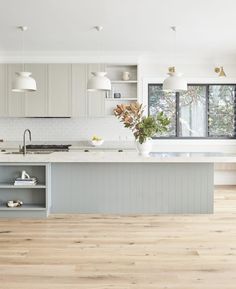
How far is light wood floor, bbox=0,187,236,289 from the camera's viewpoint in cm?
310

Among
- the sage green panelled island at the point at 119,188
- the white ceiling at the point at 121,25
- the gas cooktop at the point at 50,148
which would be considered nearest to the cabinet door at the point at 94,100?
the white ceiling at the point at 121,25

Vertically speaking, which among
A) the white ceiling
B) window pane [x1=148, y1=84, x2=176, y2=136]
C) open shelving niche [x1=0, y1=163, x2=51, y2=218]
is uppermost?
the white ceiling

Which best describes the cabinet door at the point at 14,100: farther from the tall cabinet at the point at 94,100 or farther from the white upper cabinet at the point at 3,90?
the tall cabinet at the point at 94,100

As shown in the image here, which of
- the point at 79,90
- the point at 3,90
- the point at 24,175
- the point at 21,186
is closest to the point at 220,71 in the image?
the point at 79,90

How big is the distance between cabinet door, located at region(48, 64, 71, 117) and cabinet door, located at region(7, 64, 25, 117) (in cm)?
51

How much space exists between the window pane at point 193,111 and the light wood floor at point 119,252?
2974mm

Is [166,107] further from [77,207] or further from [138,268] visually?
[138,268]

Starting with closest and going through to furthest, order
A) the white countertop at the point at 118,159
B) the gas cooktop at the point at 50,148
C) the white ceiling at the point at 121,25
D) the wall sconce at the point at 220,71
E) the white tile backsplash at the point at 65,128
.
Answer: the white ceiling at the point at 121,25, the white countertop at the point at 118,159, the gas cooktop at the point at 50,148, the wall sconce at the point at 220,71, the white tile backsplash at the point at 65,128

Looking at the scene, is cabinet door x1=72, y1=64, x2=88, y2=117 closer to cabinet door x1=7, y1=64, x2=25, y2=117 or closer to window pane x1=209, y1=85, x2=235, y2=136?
cabinet door x1=7, y1=64, x2=25, y2=117

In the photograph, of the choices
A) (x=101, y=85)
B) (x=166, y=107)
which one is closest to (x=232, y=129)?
(x=166, y=107)

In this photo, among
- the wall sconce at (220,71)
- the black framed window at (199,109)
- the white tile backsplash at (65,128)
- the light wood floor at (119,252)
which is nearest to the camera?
the light wood floor at (119,252)

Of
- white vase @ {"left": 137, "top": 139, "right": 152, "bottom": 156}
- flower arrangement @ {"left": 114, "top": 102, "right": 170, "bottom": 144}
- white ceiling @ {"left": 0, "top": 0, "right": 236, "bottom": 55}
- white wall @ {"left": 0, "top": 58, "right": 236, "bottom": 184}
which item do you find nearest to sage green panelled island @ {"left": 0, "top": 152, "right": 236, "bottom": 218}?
white vase @ {"left": 137, "top": 139, "right": 152, "bottom": 156}

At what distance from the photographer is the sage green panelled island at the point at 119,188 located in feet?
17.5

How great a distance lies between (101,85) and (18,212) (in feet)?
6.20
